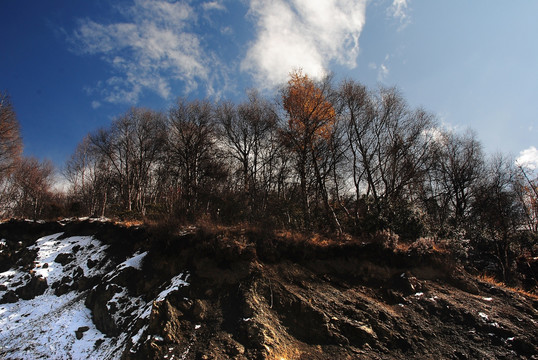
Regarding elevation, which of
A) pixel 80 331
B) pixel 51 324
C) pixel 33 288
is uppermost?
pixel 33 288

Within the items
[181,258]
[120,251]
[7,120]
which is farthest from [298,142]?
[7,120]

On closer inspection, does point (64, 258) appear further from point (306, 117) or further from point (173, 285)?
point (306, 117)

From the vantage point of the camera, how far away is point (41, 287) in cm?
1196

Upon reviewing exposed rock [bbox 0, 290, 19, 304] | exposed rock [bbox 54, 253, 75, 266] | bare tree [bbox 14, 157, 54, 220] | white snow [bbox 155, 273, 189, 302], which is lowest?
exposed rock [bbox 0, 290, 19, 304]

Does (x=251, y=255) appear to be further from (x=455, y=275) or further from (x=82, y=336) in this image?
(x=455, y=275)

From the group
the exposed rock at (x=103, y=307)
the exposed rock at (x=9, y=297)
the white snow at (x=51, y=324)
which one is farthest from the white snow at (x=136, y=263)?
the exposed rock at (x=9, y=297)

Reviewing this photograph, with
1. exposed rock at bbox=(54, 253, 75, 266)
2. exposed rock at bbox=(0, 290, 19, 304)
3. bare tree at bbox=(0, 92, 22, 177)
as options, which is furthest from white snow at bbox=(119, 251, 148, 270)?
bare tree at bbox=(0, 92, 22, 177)

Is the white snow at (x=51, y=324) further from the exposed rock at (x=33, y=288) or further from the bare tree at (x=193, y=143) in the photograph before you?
the bare tree at (x=193, y=143)

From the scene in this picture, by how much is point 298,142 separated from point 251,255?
9.40m

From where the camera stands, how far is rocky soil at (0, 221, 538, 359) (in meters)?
7.02

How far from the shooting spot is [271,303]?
8.00 metres

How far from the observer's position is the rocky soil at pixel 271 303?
702cm

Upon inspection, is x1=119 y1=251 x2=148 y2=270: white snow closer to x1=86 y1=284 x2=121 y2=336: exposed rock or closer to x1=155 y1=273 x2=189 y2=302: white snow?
x1=86 y1=284 x2=121 y2=336: exposed rock

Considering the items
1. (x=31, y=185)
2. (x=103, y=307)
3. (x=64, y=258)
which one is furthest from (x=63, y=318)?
(x=31, y=185)
